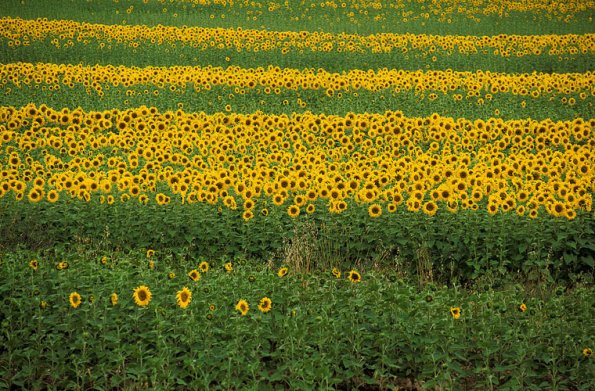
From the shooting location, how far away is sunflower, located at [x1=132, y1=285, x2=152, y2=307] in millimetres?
6113

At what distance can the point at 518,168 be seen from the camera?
34.4 ft

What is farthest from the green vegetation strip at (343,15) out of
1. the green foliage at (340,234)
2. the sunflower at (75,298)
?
the sunflower at (75,298)

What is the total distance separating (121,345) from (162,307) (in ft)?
1.44

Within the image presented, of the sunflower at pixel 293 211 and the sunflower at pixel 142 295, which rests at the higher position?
the sunflower at pixel 293 211

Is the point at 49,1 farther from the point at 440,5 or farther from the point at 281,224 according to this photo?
the point at 281,224

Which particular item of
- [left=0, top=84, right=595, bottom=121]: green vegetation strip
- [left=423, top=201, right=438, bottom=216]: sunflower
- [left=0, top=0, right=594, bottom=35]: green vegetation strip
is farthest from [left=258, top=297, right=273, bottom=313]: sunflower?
[left=0, top=0, right=594, bottom=35]: green vegetation strip

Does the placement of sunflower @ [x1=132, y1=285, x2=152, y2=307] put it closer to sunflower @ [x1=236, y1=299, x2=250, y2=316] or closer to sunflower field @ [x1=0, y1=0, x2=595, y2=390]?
sunflower field @ [x1=0, y1=0, x2=595, y2=390]

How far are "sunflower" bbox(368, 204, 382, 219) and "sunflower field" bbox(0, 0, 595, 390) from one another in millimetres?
57

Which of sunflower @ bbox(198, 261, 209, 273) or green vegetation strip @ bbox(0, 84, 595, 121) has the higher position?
green vegetation strip @ bbox(0, 84, 595, 121)

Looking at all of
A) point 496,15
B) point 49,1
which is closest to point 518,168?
point 496,15

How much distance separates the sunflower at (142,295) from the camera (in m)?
6.11

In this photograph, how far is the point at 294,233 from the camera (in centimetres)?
880

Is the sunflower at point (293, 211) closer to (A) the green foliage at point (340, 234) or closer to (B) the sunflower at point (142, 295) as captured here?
(A) the green foliage at point (340, 234)

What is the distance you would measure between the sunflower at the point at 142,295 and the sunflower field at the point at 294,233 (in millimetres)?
16
